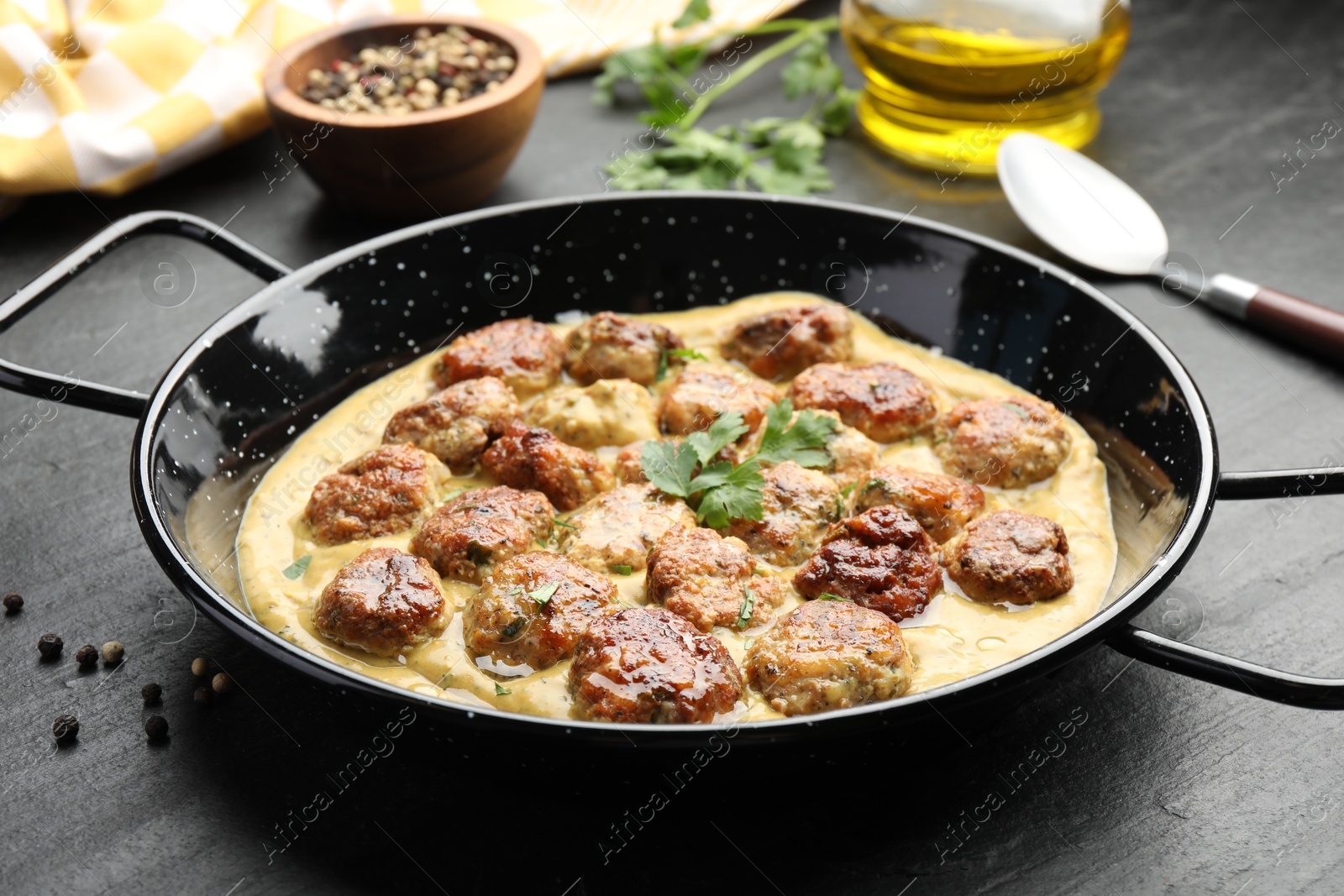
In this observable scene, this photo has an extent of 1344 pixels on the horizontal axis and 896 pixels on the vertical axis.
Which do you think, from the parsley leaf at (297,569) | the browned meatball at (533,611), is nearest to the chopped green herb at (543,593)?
the browned meatball at (533,611)

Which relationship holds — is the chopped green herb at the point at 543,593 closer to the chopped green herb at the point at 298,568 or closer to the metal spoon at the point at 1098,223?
the chopped green herb at the point at 298,568

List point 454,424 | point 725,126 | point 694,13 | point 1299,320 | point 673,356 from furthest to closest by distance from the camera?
point 725,126, point 694,13, point 1299,320, point 673,356, point 454,424

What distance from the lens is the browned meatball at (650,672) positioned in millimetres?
2867

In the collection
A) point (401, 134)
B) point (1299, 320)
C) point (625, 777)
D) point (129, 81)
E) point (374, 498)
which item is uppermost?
point (1299, 320)

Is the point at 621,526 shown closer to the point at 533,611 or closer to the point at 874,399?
the point at 533,611

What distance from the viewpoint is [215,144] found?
19.6 ft

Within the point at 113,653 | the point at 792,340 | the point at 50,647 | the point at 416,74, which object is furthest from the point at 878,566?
the point at 416,74

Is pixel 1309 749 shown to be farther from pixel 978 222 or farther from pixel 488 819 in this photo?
pixel 978 222

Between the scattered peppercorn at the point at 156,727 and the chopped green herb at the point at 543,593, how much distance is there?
3.34ft

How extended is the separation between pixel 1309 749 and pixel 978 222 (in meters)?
3.01

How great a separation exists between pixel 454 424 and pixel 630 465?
1.92ft

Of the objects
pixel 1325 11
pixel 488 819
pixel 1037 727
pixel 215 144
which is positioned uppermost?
pixel 1325 11

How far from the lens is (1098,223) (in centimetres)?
529

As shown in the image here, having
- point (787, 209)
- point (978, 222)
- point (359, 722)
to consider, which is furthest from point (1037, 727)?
point (978, 222)
